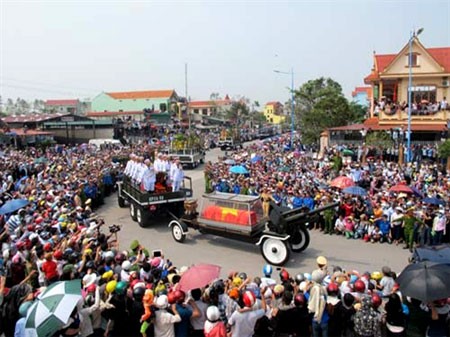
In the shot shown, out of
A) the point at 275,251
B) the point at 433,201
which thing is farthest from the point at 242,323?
the point at 433,201

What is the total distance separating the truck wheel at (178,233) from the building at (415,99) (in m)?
18.1

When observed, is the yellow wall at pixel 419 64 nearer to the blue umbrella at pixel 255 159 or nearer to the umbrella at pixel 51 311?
the blue umbrella at pixel 255 159

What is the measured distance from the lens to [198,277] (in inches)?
237

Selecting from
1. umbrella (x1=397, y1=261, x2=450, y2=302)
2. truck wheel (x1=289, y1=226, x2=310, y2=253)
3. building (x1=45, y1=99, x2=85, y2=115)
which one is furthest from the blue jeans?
building (x1=45, y1=99, x2=85, y2=115)

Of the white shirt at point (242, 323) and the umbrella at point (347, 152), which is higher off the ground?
the umbrella at point (347, 152)

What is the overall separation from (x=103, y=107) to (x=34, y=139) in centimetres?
4354

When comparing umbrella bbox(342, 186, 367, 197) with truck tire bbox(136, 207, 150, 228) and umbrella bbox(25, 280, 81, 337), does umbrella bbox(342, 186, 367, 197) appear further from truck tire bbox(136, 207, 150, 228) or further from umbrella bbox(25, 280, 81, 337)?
umbrella bbox(25, 280, 81, 337)

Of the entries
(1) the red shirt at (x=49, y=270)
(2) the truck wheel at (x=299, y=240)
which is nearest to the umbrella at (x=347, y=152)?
(2) the truck wheel at (x=299, y=240)

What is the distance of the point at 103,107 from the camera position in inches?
3123

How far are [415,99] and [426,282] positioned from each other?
25.9 metres

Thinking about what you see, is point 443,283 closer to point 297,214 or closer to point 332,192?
point 297,214

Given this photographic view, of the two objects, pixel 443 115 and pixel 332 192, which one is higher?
pixel 443 115

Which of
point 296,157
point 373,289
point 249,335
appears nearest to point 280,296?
point 249,335

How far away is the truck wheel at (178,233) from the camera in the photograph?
1269 centimetres
